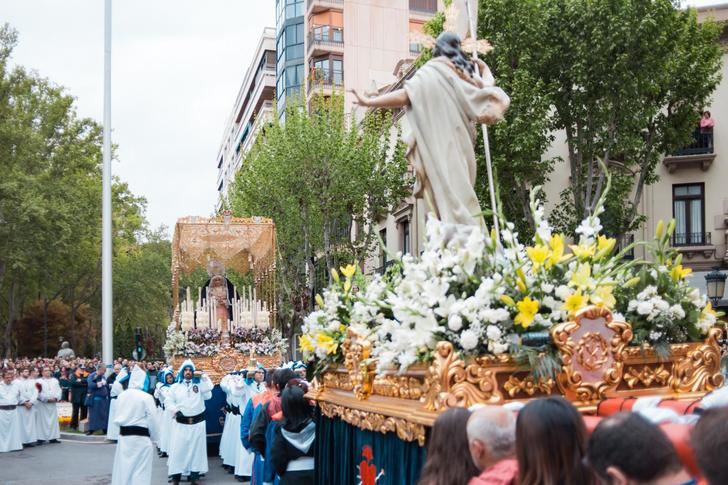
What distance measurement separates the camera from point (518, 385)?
4.43 m

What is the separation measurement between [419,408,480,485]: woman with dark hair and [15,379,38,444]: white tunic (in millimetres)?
18979

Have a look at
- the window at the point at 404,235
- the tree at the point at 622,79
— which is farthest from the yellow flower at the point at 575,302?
the window at the point at 404,235

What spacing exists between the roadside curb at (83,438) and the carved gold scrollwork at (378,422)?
54.9 ft

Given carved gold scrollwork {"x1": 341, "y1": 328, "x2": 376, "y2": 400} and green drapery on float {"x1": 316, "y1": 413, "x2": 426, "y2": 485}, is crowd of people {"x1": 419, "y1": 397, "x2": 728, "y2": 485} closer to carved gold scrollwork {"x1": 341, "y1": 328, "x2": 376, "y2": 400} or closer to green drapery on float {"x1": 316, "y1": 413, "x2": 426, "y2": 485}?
green drapery on float {"x1": 316, "y1": 413, "x2": 426, "y2": 485}

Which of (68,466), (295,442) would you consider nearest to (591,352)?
(295,442)

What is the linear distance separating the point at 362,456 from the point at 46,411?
17.7 meters

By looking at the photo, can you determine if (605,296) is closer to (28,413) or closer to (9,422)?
(9,422)

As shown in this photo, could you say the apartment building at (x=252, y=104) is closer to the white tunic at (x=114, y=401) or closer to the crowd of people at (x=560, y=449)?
the white tunic at (x=114, y=401)

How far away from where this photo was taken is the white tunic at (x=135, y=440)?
37.1 feet

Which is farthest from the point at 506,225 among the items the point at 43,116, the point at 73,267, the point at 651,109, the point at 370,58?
the point at 370,58

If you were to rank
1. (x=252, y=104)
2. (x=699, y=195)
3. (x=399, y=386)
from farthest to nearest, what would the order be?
(x=252, y=104), (x=699, y=195), (x=399, y=386)

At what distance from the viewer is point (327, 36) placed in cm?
4784

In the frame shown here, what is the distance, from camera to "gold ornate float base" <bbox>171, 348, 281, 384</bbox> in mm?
16469

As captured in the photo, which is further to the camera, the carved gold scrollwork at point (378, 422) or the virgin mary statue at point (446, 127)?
the virgin mary statue at point (446, 127)
